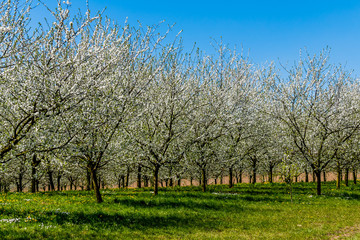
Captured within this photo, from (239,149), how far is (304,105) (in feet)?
21.9

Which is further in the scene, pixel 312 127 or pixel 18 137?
pixel 312 127

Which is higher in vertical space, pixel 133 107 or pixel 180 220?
pixel 133 107

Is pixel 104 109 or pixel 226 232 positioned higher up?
pixel 104 109

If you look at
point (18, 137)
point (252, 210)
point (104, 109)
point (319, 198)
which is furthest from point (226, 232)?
point (319, 198)

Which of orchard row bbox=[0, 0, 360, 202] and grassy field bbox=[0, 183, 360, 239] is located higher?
orchard row bbox=[0, 0, 360, 202]

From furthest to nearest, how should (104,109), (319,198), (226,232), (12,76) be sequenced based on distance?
(319,198) → (104,109) → (226,232) → (12,76)

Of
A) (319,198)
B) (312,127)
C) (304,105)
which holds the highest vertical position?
(304,105)

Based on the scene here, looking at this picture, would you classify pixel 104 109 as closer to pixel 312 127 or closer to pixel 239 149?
pixel 239 149

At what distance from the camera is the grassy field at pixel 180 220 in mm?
9859

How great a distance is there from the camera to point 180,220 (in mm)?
12328

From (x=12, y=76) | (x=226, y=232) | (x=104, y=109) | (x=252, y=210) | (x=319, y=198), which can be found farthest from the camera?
(x=319, y=198)

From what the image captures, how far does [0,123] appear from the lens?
1112 centimetres

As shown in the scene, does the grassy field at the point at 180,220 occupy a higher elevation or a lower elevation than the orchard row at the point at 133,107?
lower

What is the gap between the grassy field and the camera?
9859mm
